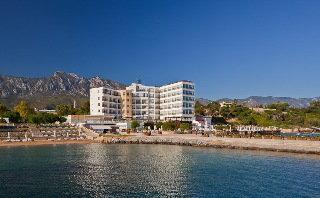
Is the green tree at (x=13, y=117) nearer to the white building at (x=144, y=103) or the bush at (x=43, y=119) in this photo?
the bush at (x=43, y=119)

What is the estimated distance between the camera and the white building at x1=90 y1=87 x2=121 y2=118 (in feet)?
572

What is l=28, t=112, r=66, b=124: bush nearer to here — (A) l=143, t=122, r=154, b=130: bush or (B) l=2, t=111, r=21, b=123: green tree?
(B) l=2, t=111, r=21, b=123: green tree

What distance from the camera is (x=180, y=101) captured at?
168 metres

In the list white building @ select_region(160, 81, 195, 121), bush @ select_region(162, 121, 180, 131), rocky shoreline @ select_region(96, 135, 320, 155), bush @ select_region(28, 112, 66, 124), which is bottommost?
rocky shoreline @ select_region(96, 135, 320, 155)

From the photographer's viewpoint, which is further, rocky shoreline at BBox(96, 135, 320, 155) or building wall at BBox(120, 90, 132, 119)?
building wall at BBox(120, 90, 132, 119)

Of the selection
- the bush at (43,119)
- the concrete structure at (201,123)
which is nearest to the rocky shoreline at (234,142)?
the bush at (43,119)

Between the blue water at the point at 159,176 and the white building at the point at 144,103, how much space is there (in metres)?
107

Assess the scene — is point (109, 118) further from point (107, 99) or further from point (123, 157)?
point (123, 157)

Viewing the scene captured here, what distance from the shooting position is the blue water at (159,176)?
43188mm

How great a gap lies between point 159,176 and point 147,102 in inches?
5185

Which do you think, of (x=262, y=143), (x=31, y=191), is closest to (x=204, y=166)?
(x=31, y=191)

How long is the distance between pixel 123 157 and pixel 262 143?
3772cm

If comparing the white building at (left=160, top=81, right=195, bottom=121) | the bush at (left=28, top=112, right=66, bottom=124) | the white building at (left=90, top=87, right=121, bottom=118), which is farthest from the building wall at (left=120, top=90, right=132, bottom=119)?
the bush at (left=28, top=112, right=66, bottom=124)

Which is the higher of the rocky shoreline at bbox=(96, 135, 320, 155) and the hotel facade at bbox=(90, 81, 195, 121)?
the hotel facade at bbox=(90, 81, 195, 121)
